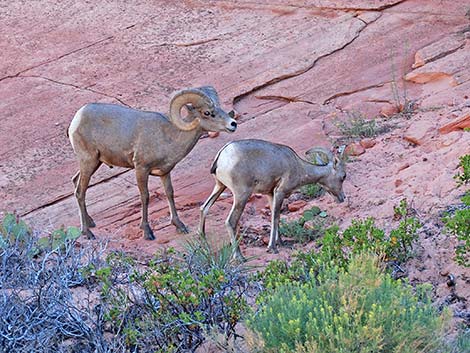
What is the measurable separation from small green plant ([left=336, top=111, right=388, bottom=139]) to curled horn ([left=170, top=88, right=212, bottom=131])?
9.96 feet

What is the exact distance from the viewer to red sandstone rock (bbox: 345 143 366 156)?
1311cm

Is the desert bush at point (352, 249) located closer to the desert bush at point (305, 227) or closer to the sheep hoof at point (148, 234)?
the desert bush at point (305, 227)

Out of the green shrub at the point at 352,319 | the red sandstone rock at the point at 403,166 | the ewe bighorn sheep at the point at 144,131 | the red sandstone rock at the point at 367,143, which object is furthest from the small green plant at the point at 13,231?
the red sandstone rock at the point at 367,143

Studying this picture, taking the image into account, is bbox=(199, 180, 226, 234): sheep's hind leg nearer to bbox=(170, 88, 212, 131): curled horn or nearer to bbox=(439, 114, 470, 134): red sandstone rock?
bbox=(170, 88, 212, 131): curled horn

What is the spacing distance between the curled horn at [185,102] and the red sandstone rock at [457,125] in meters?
3.22

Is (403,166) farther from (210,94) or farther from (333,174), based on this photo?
(210,94)

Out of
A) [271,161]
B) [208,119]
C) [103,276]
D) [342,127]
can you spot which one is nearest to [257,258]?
[271,161]

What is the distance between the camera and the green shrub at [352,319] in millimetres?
6574

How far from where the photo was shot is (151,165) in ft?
38.0

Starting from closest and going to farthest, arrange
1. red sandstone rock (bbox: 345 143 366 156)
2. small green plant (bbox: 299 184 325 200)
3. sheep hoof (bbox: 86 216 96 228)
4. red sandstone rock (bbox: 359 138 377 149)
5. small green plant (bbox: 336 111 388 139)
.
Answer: sheep hoof (bbox: 86 216 96 228) < small green plant (bbox: 299 184 325 200) < red sandstone rock (bbox: 345 143 366 156) < red sandstone rock (bbox: 359 138 377 149) < small green plant (bbox: 336 111 388 139)

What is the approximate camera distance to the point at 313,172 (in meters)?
11.4

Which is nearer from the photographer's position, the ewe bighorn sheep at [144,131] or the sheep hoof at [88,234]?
the ewe bighorn sheep at [144,131]

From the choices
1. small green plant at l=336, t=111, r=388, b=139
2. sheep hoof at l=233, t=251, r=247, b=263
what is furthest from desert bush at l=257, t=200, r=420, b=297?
small green plant at l=336, t=111, r=388, b=139

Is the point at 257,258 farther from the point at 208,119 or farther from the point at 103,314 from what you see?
the point at 103,314
